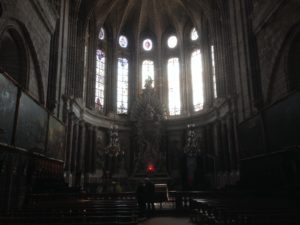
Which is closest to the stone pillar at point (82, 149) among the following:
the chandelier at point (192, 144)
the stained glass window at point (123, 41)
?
the chandelier at point (192, 144)

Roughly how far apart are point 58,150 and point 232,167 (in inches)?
437

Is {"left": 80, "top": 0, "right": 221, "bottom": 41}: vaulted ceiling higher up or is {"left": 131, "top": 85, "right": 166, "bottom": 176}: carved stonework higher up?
{"left": 80, "top": 0, "right": 221, "bottom": 41}: vaulted ceiling

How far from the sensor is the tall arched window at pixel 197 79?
28.5 m

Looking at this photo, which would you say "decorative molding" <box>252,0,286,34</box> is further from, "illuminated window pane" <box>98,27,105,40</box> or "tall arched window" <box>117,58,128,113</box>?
"illuminated window pane" <box>98,27,105,40</box>

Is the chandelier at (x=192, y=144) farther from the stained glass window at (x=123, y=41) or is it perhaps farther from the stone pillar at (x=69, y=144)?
the stained glass window at (x=123, y=41)

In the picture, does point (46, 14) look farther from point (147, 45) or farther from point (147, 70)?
point (147, 45)

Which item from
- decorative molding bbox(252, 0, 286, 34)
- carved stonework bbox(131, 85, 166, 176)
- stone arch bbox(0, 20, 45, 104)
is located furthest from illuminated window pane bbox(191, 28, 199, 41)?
stone arch bbox(0, 20, 45, 104)

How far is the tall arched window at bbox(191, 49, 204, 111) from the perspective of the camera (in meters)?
28.5

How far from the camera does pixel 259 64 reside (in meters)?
16.5

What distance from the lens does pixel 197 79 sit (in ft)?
95.5

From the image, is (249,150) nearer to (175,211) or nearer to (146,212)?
(175,211)

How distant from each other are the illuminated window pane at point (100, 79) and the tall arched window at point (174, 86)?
6.89 m

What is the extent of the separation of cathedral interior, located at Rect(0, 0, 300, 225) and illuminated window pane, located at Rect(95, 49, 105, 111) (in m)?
0.11

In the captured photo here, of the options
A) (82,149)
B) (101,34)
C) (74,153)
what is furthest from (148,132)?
(101,34)
